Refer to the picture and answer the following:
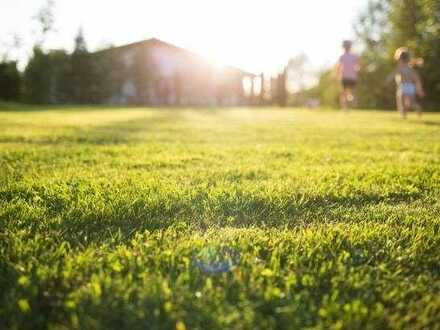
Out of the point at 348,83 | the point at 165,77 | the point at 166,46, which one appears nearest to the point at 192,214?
the point at 348,83

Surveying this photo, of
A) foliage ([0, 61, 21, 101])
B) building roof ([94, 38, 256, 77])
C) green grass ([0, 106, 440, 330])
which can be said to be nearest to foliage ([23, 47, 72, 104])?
foliage ([0, 61, 21, 101])

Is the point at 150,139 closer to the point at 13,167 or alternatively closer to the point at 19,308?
the point at 13,167

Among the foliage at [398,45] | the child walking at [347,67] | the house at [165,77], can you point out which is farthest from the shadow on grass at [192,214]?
the house at [165,77]

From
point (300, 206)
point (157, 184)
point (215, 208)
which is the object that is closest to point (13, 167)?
point (157, 184)

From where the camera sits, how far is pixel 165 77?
38562mm

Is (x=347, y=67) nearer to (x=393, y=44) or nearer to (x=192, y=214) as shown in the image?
(x=192, y=214)

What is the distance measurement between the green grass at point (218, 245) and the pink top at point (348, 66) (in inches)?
473

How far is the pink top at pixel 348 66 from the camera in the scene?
15.2m

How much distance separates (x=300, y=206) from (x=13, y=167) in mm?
2427

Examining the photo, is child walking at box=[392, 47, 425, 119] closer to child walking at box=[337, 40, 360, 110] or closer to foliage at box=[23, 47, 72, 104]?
child walking at box=[337, 40, 360, 110]

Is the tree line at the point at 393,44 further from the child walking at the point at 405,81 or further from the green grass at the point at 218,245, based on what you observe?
the green grass at the point at 218,245

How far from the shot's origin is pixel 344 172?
146 inches

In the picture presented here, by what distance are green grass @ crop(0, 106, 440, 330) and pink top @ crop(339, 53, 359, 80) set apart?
12.0 meters

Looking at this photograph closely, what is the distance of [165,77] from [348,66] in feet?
83.0
